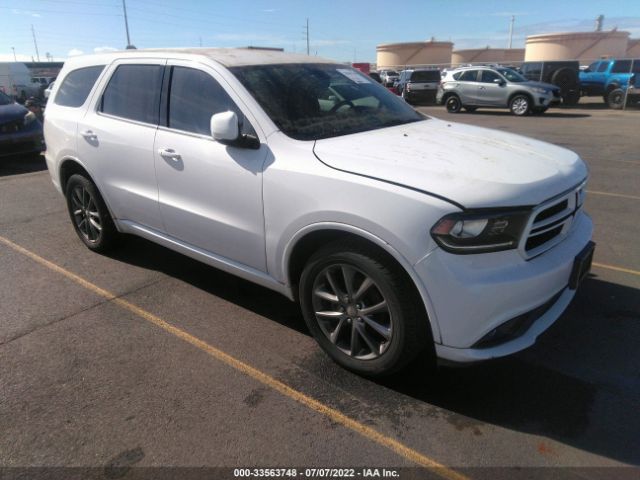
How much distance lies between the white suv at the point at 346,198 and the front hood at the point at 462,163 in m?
0.01

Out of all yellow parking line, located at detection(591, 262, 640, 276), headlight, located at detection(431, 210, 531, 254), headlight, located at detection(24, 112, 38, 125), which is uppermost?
headlight, located at detection(431, 210, 531, 254)

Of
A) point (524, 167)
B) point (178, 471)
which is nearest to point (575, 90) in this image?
point (524, 167)

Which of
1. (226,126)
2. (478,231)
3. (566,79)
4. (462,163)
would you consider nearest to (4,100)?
(226,126)

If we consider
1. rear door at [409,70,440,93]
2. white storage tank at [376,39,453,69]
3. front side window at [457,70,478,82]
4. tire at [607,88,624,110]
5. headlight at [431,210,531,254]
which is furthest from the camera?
white storage tank at [376,39,453,69]

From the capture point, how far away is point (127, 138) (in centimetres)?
396

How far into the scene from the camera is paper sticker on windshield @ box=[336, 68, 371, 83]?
4.03 m

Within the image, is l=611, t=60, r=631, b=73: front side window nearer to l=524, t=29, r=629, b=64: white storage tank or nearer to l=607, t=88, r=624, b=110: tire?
l=607, t=88, r=624, b=110: tire

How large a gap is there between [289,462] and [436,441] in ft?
2.40

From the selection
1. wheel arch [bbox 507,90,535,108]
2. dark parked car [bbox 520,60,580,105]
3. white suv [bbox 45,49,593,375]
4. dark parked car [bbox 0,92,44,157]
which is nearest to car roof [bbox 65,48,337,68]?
white suv [bbox 45,49,593,375]

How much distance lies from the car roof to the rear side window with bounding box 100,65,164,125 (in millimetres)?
127

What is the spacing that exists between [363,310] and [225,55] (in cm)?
215

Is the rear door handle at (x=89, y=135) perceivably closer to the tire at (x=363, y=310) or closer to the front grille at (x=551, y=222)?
the tire at (x=363, y=310)

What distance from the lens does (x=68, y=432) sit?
2586 millimetres

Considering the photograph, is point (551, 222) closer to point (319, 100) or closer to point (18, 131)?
point (319, 100)
